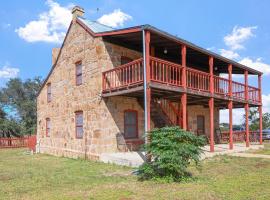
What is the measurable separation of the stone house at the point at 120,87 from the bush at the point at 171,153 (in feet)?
7.79

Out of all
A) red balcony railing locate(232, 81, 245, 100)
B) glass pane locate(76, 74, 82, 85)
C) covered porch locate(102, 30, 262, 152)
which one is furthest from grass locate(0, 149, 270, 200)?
red balcony railing locate(232, 81, 245, 100)

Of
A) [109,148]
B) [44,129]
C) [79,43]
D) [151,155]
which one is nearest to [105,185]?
[151,155]

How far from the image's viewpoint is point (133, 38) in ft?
50.5

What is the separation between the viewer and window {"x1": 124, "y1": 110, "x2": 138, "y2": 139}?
16.1 m

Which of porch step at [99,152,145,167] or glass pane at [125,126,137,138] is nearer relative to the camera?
porch step at [99,152,145,167]

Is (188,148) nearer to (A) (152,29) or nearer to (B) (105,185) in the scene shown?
(B) (105,185)

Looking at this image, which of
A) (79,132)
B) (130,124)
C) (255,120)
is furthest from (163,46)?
(255,120)

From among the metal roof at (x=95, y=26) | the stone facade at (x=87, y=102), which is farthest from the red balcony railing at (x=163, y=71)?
the metal roof at (x=95, y=26)

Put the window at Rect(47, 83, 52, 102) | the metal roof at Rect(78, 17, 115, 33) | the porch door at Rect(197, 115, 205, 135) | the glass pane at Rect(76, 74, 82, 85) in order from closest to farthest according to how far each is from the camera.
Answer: the metal roof at Rect(78, 17, 115, 33), the glass pane at Rect(76, 74, 82, 85), the window at Rect(47, 83, 52, 102), the porch door at Rect(197, 115, 205, 135)

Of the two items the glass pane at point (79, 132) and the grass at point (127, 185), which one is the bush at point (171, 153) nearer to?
the grass at point (127, 185)

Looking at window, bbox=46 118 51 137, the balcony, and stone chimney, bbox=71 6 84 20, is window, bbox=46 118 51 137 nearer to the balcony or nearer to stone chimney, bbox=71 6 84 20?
stone chimney, bbox=71 6 84 20

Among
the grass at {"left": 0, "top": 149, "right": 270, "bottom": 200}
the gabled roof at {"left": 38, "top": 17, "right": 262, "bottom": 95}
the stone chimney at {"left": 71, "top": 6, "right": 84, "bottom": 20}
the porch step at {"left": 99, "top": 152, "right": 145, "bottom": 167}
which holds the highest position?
the stone chimney at {"left": 71, "top": 6, "right": 84, "bottom": 20}

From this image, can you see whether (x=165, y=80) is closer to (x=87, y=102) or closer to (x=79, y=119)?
(x=87, y=102)

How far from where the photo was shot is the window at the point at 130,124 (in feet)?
52.7
